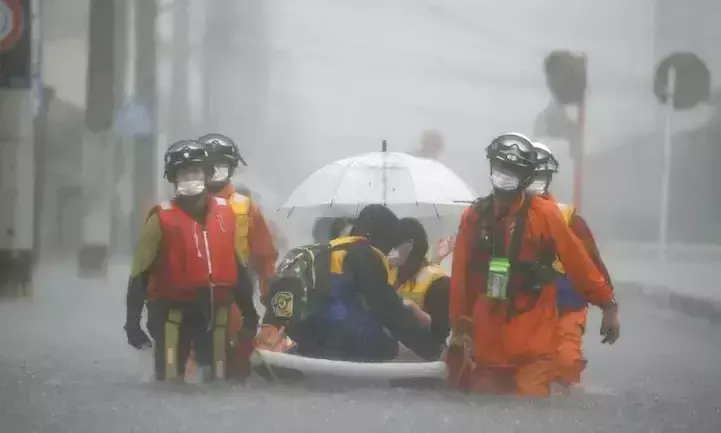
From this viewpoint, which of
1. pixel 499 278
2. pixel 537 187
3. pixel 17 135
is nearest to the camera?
pixel 499 278

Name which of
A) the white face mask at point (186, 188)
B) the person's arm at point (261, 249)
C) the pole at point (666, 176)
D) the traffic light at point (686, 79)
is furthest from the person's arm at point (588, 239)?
the white face mask at point (186, 188)

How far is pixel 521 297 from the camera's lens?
2.66 metres

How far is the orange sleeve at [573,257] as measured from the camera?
2676mm

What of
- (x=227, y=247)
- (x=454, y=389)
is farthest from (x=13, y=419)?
(x=454, y=389)

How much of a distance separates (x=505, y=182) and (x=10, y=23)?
64.5 inches

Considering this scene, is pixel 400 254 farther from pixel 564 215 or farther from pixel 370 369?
pixel 564 215

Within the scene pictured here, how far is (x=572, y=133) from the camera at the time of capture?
2.89 m

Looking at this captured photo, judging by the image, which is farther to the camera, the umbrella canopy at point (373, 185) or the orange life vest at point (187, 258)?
the umbrella canopy at point (373, 185)

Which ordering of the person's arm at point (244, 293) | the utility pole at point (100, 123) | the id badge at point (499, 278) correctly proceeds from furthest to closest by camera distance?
the utility pole at point (100, 123) < the person's arm at point (244, 293) < the id badge at point (499, 278)

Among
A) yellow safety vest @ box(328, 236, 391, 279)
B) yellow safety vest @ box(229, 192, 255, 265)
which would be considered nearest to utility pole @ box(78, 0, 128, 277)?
yellow safety vest @ box(229, 192, 255, 265)

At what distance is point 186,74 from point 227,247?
0.59m

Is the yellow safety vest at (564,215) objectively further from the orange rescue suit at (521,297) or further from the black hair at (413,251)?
the black hair at (413,251)

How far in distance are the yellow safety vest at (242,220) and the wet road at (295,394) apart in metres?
0.40

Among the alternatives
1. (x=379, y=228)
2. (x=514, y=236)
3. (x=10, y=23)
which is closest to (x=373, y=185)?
(x=379, y=228)
